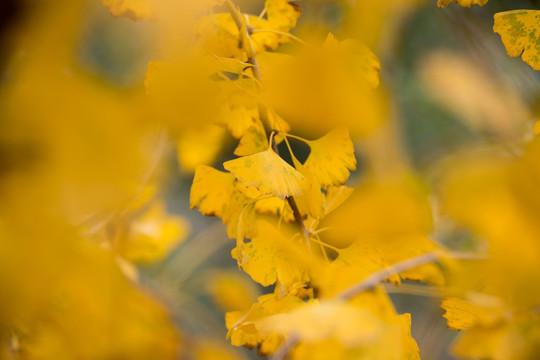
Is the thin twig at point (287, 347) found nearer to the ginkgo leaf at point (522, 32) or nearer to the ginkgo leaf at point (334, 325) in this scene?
the ginkgo leaf at point (334, 325)

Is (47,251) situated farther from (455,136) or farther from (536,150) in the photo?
(455,136)

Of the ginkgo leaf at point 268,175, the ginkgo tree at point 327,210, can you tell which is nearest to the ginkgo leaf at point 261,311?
the ginkgo tree at point 327,210

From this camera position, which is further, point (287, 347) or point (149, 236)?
point (149, 236)

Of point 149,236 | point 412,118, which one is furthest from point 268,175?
point 412,118

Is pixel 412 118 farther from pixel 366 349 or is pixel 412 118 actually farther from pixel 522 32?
pixel 366 349

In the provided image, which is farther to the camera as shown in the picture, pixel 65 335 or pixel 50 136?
pixel 65 335

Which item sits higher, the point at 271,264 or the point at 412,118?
the point at 271,264

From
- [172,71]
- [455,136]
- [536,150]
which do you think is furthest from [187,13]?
[455,136]

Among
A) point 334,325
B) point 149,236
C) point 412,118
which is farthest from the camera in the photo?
point 412,118
